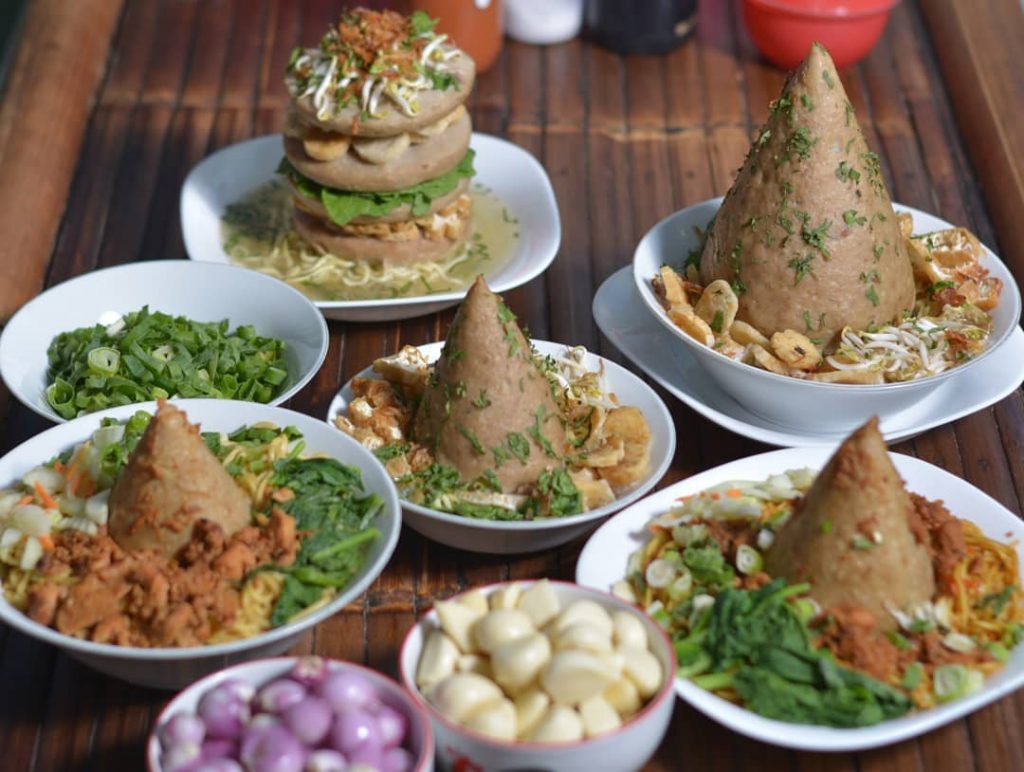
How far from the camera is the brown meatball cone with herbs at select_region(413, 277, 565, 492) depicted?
293cm

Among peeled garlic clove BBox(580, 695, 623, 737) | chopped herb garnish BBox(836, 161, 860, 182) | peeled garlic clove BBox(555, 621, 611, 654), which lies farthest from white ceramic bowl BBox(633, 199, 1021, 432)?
peeled garlic clove BBox(580, 695, 623, 737)

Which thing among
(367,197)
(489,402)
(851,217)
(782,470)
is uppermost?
(851,217)

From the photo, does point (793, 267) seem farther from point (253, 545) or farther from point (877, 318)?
point (253, 545)

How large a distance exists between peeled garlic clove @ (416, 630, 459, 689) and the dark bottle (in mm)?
3734

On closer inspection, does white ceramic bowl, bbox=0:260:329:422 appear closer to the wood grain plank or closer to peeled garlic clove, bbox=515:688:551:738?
the wood grain plank

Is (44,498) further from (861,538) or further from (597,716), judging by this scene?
(861,538)

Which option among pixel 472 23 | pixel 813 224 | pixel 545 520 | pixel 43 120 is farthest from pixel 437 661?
pixel 472 23

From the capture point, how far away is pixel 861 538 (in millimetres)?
2500

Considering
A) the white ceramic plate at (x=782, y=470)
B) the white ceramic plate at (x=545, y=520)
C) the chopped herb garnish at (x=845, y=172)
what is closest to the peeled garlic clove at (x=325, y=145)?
the white ceramic plate at (x=545, y=520)

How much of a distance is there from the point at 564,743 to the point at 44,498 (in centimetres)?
137

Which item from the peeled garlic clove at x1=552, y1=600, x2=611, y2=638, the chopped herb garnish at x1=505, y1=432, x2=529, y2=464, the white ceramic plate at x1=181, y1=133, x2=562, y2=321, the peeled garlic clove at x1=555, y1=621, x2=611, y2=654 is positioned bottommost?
the white ceramic plate at x1=181, y1=133, x2=562, y2=321

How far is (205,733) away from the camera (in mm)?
2215

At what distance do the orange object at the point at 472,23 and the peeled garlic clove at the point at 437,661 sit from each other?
334 cm

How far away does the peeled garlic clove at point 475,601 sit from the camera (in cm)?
246
